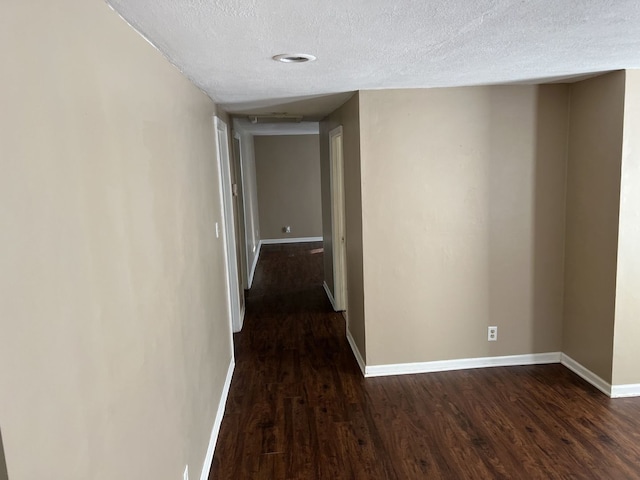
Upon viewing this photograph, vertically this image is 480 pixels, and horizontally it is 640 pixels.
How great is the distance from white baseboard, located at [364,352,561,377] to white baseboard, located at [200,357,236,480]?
1.06m

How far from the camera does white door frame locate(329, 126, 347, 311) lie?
450 centimetres

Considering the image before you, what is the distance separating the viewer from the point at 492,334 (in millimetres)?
3578

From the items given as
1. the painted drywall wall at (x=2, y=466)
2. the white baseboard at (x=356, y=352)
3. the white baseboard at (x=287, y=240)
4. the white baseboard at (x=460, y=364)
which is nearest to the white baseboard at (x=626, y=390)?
the white baseboard at (x=460, y=364)

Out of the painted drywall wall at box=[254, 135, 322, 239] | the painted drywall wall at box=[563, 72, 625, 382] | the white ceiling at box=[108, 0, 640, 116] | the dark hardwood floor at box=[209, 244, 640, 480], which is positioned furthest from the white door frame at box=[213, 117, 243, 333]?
the painted drywall wall at box=[254, 135, 322, 239]

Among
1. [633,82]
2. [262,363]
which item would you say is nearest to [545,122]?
[633,82]

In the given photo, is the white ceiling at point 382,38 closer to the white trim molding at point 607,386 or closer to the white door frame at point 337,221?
the white door frame at point 337,221

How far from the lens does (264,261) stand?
7.96 metres

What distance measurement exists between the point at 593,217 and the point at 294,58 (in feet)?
7.84

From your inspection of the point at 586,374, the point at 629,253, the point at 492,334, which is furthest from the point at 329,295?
the point at 629,253

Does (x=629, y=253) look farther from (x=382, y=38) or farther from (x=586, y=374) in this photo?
(x=382, y=38)

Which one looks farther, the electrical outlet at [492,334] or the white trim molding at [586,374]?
the electrical outlet at [492,334]

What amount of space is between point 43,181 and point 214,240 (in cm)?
230

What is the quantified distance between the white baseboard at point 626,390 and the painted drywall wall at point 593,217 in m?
0.08

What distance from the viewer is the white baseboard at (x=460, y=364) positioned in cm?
352
